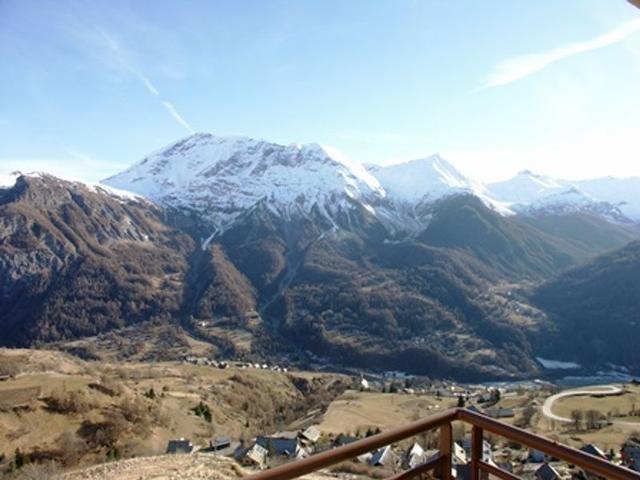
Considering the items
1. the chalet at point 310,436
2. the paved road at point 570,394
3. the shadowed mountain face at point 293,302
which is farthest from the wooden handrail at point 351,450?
the shadowed mountain face at point 293,302

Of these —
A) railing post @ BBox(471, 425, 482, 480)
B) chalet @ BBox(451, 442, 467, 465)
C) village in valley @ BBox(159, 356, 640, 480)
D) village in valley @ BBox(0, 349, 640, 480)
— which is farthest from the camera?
village in valley @ BBox(0, 349, 640, 480)

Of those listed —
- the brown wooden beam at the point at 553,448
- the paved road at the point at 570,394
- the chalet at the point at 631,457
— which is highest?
the brown wooden beam at the point at 553,448

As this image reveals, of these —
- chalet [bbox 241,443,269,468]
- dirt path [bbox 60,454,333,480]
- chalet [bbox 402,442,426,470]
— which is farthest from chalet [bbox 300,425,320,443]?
dirt path [bbox 60,454,333,480]

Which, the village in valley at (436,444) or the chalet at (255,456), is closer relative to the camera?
the village in valley at (436,444)

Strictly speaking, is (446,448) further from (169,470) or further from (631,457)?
(631,457)

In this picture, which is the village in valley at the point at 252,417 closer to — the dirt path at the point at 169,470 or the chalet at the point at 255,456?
the chalet at the point at 255,456

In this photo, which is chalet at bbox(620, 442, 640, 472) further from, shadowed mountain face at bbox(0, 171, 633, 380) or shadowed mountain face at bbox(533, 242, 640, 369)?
shadowed mountain face at bbox(533, 242, 640, 369)

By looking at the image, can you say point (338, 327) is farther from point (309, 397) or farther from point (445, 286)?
point (309, 397)

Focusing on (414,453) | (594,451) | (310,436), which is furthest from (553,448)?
(310,436)
